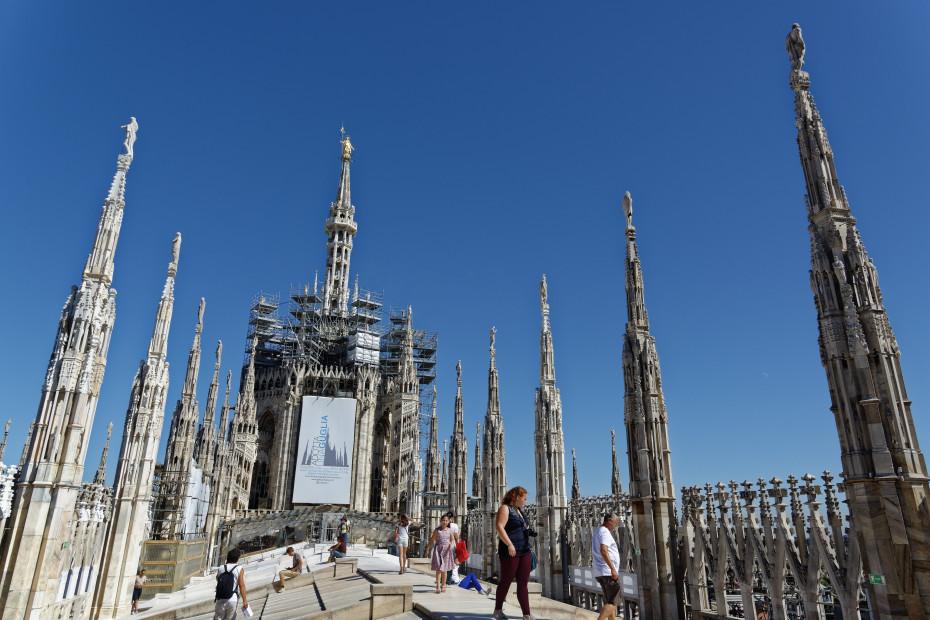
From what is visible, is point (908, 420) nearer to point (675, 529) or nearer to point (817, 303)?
point (817, 303)

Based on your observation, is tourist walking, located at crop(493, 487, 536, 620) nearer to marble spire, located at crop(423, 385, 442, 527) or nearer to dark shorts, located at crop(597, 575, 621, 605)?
dark shorts, located at crop(597, 575, 621, 605)

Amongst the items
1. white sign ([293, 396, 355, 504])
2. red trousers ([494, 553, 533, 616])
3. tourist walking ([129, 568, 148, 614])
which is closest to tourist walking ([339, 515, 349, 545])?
white sign ([293, 396, 355, 504])

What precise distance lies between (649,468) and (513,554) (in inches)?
269

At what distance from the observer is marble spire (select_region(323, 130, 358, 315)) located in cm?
6119

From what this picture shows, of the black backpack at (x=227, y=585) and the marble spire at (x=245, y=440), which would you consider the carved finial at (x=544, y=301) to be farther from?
the marble spire at (x=245, y=440)

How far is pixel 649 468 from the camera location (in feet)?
40.0

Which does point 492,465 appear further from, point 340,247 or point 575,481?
point 340,247

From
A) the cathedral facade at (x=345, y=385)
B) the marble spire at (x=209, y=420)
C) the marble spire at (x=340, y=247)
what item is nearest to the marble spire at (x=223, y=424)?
the marble spire at (x=209, y=420)

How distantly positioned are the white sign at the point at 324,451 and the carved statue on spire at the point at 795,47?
44.5 metres

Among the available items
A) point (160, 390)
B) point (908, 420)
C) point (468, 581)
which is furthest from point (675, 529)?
point (160, 390)

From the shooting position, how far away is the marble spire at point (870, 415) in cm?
711

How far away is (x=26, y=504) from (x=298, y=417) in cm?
4145

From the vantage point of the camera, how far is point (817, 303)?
851cm

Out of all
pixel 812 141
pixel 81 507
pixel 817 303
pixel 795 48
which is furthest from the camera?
pixel 81 507
